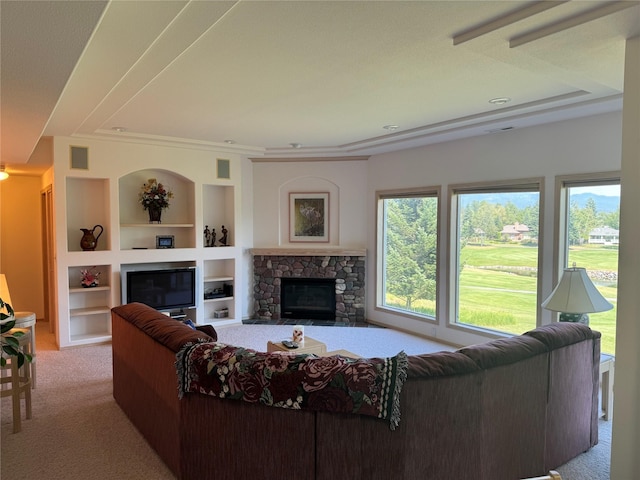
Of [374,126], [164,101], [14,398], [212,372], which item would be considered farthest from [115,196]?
[212,372]

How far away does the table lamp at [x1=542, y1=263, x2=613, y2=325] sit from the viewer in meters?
3.42

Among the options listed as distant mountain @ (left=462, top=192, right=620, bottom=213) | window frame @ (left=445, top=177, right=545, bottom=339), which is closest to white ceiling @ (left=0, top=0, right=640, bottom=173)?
window frame @ (left=445, top=177, right=545, bottom=339)

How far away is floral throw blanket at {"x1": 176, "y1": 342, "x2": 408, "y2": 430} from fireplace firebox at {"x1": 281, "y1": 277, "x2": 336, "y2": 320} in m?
4.75

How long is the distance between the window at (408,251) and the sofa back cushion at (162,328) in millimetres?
3860

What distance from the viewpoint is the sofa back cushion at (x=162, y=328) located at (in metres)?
2.64

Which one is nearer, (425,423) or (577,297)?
(425,423)

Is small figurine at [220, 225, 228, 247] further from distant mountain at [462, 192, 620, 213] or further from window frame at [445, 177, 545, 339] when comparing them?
distant mountain at [462, 192, 620, 213]

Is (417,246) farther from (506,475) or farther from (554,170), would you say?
(506,475)

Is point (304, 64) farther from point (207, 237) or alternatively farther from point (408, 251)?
point (207, 237)

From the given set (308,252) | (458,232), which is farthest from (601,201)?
(308,252)

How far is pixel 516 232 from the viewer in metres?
5.09

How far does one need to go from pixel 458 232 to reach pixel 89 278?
188 inches

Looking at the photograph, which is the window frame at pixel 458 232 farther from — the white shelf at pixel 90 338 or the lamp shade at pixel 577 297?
the white shelf at pixel 90 338

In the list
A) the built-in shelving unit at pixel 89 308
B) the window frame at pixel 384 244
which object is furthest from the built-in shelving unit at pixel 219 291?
the window frame at pixel 384 244
